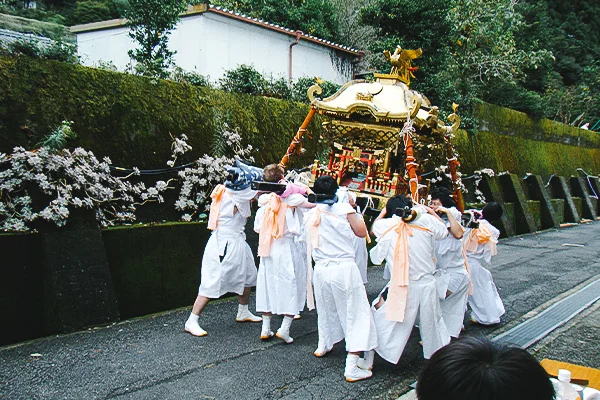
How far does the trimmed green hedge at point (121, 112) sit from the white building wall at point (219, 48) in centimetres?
394

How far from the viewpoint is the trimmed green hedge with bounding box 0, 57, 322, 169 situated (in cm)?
636

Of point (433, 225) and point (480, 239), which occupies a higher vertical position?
point (433, 225)

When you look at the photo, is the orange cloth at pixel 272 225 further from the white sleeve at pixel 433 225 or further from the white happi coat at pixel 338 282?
the white sleeve at pixel 433 225

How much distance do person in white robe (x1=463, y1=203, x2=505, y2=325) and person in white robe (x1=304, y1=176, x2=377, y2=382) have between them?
209cm

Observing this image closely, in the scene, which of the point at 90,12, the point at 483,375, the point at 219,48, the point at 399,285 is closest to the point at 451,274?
the point at 399,285

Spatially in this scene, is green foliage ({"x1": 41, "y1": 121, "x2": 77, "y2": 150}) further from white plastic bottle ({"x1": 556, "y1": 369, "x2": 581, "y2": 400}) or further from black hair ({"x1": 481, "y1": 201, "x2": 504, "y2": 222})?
white plastic bottle ({"x1": 556, "y1": 369, "x2": 581, "y2": 400})

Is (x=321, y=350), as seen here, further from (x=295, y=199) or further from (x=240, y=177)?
(x=240, y=177)

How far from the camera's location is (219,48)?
13.7 meters

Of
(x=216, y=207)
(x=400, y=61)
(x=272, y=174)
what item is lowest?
(x=216, y=207)

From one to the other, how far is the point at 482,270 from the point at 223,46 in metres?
9.80

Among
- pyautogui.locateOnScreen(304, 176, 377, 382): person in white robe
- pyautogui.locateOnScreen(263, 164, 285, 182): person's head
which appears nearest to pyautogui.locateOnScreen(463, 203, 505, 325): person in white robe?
pyautogui.locateOnScreen(304, 176, 377, 382): person in white robe

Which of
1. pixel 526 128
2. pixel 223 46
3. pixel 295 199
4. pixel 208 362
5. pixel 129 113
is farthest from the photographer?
pixel 526 128

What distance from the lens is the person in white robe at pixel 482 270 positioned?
632 centimetres

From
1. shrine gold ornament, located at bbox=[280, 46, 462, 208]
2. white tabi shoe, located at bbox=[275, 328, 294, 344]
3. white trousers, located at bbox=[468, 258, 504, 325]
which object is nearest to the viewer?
white tabi shoe, located at bbox=[275, 328, 294, 344]
